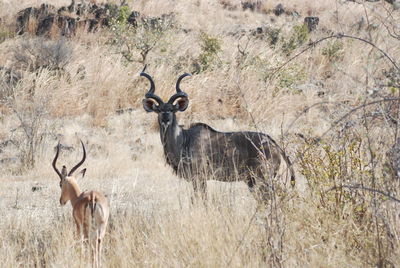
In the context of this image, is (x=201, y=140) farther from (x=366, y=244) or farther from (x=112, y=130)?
(x=112, y=130)

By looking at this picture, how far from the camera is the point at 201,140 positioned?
8148 millimetres

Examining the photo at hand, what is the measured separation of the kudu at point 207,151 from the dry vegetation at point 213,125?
0.24 meters

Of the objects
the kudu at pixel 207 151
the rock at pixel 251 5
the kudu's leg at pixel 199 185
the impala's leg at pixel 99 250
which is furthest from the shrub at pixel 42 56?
the rock at pixel 251 5

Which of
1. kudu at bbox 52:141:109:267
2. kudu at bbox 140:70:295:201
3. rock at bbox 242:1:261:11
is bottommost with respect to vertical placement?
kudu at bbox 52:141:109:267

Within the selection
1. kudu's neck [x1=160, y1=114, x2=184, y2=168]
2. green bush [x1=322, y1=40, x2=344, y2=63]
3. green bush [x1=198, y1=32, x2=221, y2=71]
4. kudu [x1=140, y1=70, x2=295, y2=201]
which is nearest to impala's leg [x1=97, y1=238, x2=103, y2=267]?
kudu [x1=140, y1=70, x2=295, y2=201]

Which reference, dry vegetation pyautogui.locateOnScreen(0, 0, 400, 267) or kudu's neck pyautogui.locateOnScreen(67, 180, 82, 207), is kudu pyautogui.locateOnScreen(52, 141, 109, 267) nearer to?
dry vegetation pyautogui.locateOnScreen(0, 0, 400, 267)

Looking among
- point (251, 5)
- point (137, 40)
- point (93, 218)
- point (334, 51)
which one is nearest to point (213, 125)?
point (137, 40)

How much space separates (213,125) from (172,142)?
5425 mm

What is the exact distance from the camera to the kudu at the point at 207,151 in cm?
768

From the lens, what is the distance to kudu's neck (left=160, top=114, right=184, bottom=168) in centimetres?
814

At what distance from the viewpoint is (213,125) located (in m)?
13.6

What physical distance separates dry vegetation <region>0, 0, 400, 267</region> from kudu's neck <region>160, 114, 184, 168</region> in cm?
43

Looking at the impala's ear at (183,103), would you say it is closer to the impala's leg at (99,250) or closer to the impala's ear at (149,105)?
the impala's ear at (149,105)

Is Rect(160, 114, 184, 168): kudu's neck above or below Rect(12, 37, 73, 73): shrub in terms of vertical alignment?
below
